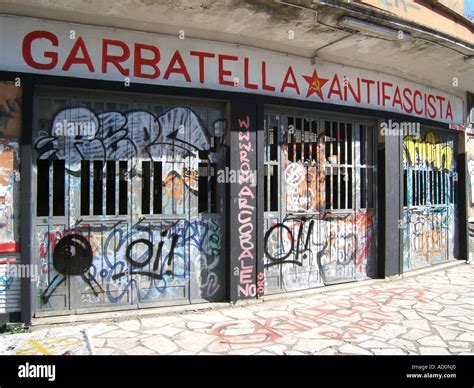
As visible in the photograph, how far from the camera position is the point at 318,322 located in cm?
534

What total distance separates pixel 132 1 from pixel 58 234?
3.08 meters

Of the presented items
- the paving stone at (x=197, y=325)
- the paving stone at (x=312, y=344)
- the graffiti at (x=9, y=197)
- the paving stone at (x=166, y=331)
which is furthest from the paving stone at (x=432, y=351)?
the graffiti at (x=9, y=197)

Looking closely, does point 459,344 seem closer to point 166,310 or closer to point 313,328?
point 313,328

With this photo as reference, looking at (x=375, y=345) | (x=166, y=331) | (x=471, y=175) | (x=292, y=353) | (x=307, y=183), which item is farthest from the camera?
(x=471, y=175)

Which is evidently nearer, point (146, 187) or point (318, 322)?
point (318, 322)

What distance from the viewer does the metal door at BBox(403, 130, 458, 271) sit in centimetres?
848

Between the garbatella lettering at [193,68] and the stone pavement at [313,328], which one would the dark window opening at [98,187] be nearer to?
the garbatella lettering at [193,68]

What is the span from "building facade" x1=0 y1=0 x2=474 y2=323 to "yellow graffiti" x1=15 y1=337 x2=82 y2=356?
0.57m

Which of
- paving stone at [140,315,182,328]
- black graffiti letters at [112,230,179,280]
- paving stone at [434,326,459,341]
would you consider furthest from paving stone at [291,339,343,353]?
black graffiti letters at [112,230,179,280]

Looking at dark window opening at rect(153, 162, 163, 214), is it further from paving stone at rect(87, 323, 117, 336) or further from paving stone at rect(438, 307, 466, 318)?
paving stone at rect(438, 307, 466, 318)

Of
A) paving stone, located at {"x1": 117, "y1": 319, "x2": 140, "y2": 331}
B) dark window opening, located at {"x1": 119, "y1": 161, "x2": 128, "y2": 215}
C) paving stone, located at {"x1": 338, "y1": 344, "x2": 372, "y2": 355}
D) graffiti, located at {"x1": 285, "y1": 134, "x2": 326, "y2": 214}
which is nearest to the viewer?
paving stone, located at {"x1": 338, "y1": 344, "x2": 372, "y2": 355}

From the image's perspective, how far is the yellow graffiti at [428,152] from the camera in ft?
27.8

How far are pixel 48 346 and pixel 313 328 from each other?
3111 millimetres

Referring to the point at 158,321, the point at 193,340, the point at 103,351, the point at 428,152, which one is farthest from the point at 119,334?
the point at 428,152
